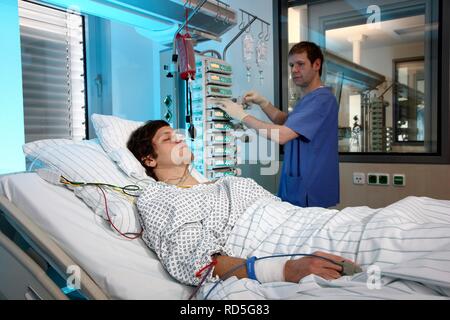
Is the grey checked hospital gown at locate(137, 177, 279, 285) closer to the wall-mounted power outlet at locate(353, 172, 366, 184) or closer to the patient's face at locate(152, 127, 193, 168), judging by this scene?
the patient's face at locate(152, 127, 193, 168)

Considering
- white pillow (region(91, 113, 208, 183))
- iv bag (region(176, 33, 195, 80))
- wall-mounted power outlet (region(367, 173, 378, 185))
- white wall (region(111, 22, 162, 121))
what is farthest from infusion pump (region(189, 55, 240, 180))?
wall-mounted power outlet (region(367, 173, 378, 185))

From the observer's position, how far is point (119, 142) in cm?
176

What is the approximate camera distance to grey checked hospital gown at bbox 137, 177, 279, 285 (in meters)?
1.15

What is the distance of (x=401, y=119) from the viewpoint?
290 centimetres

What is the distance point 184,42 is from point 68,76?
1.00 meters

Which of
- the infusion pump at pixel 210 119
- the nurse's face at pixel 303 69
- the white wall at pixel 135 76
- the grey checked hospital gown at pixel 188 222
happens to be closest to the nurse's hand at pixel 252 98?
the infusion pump at pixel 210 119

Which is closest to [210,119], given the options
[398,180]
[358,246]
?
[358,246]

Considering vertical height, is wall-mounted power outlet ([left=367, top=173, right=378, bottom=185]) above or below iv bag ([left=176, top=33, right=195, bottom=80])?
below

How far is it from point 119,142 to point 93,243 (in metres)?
0.68

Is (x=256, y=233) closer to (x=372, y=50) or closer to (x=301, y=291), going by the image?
(x=301, y=291)

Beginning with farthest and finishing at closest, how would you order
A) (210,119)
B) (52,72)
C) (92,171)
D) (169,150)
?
(52,72)
(210,119)
(169,150)
(92,171)

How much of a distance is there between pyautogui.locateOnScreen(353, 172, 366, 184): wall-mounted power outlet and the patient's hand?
6.33ft

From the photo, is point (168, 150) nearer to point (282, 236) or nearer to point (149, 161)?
point (149, 161)

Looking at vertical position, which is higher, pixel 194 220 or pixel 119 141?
pixel 119 141
